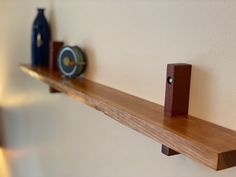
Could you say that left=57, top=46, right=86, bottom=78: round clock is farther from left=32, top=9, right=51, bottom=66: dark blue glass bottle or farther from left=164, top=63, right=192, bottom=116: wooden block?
left=164, top=63, right=192, bottom=116: wooden block

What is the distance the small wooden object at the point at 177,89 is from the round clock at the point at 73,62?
0.55 meters

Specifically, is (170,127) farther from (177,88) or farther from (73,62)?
(73,62)

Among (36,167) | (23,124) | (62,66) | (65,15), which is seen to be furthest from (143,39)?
(23,124)

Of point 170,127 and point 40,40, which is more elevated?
point 40,40

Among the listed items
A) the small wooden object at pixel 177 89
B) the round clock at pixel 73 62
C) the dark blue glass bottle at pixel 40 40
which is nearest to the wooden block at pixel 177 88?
the small wooden object at pixel 177 89

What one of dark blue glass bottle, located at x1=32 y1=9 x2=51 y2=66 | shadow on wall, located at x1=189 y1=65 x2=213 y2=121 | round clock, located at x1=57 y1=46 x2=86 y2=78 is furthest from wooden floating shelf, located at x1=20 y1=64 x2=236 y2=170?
dark blue glass bottle, located at x1=32 y1=9 x2=51 y2=66

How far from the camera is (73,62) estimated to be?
1258mm

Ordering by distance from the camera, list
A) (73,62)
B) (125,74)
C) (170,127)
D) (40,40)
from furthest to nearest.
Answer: (40,40)
(73,62)
(125,74)
(170,127)

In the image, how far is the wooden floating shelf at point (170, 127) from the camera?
1.95ft

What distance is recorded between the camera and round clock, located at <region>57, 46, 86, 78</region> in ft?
4.12

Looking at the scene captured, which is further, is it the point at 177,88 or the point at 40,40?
the point at 40,40

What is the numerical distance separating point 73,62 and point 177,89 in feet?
1.92

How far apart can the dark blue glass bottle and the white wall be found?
0.05 m

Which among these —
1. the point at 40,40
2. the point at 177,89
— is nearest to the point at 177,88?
the point at 177,89
